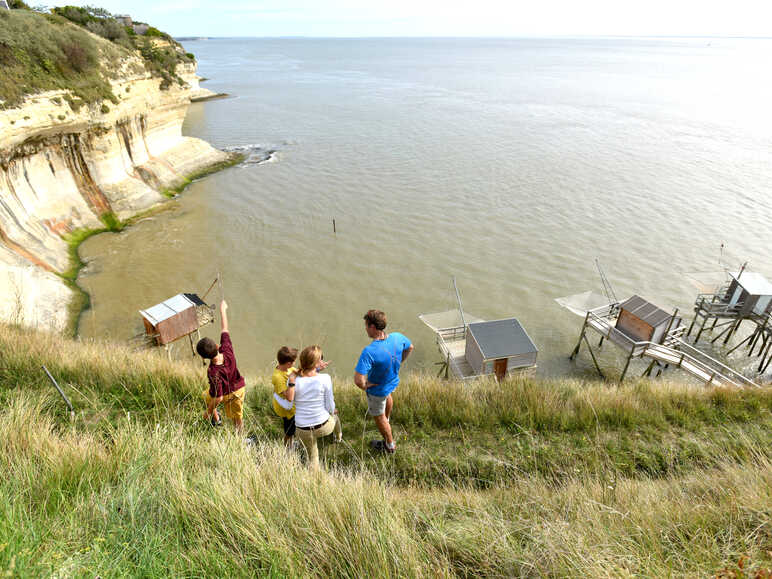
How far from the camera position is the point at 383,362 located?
5.11 m

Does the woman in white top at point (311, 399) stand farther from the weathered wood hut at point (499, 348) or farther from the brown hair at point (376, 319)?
the weathered wood hut at point (499, 348)

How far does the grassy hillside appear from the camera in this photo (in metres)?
2.76

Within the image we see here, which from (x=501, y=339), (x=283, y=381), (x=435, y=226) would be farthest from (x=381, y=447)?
(x=435, y=226)

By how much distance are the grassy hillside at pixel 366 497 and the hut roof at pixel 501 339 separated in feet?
13.8

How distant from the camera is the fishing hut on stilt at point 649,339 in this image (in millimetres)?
11359

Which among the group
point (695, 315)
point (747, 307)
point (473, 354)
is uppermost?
point (747, 307)

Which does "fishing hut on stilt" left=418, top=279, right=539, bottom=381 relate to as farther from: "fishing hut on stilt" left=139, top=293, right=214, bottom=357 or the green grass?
the green grass

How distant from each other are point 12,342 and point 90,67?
16.1m

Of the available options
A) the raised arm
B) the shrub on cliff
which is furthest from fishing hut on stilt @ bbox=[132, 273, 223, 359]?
the shrub on cliff

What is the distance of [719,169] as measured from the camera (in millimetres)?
28344

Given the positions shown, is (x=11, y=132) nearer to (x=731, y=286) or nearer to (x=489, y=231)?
(x=489, y=231)

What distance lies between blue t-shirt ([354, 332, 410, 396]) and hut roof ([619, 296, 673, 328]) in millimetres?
9522

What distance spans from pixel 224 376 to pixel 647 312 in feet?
38.0

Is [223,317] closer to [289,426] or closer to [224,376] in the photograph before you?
[224,376]
